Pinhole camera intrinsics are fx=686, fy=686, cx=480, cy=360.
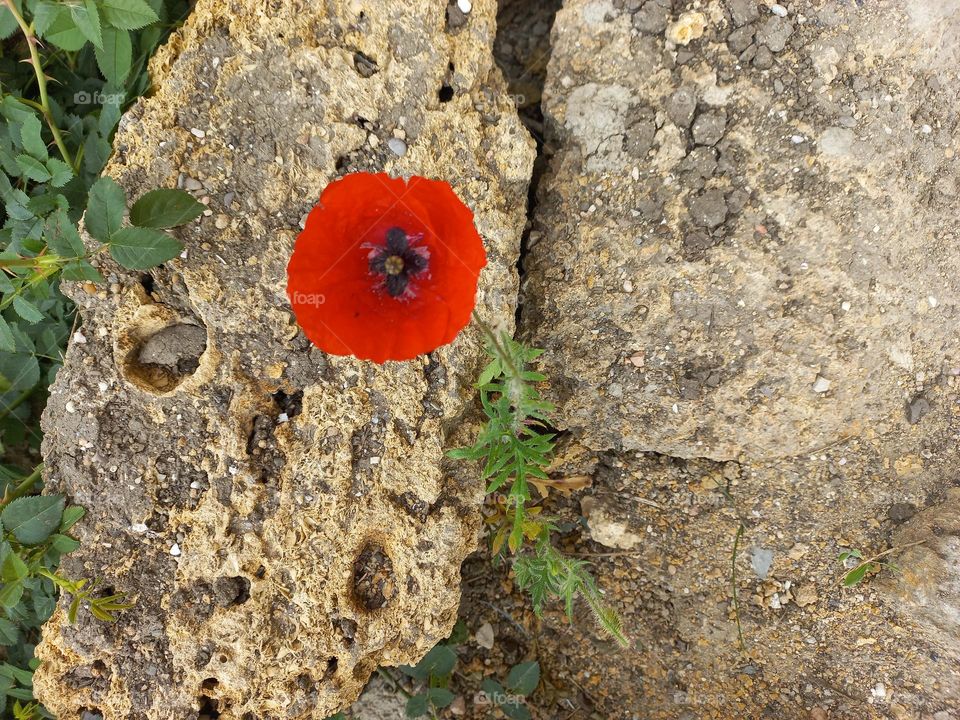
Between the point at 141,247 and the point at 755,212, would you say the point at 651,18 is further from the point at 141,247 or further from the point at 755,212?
the point at 141,247

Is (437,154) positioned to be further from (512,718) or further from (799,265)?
(512,718)

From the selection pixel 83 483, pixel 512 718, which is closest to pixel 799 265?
pixel 512 718

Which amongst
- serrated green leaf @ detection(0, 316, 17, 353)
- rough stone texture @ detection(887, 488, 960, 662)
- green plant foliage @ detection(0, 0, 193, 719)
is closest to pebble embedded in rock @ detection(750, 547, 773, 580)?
rough stone texture @ detection(887, 488, 960, 662)

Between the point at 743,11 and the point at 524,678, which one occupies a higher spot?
the point at 743,11

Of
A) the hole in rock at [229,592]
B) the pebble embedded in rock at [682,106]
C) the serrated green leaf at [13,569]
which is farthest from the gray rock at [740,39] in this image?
the serrated green leaf at [13,569]

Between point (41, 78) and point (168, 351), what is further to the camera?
point (41, 78)

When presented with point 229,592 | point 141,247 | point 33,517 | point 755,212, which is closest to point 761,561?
point 755,212
